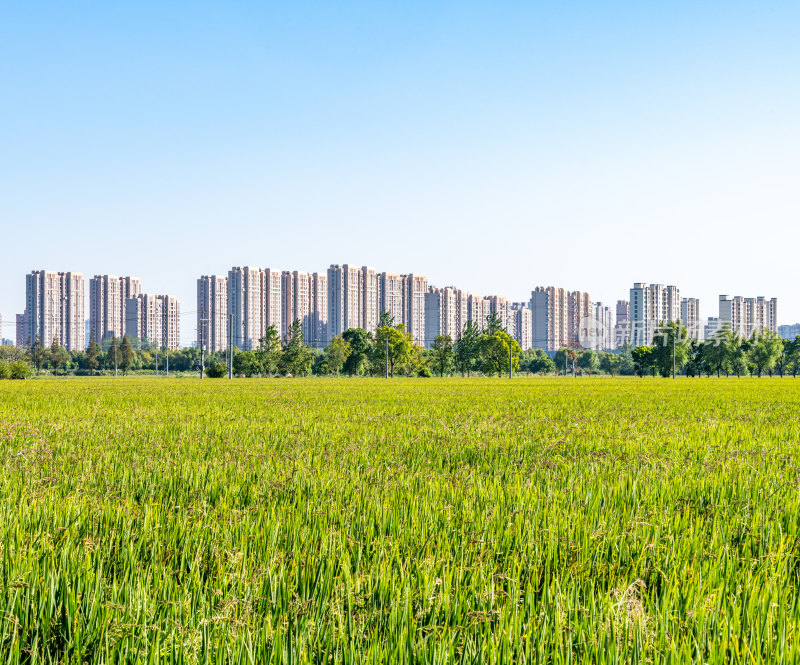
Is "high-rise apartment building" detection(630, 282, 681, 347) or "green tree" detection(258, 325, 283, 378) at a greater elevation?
"high-rise apartment building" detection(630, 282, 681, 347)

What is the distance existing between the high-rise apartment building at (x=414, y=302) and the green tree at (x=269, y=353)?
74.1 metres

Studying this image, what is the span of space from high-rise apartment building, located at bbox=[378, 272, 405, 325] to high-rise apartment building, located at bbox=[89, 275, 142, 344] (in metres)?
69.8

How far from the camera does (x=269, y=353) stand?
9094 cm

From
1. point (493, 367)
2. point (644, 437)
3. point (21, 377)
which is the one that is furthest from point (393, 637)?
point (493, 367)

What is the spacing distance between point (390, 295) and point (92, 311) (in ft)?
265

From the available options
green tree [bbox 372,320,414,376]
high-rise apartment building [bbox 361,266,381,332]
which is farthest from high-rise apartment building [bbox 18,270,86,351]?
green tree [bbox 372,320,414,376]

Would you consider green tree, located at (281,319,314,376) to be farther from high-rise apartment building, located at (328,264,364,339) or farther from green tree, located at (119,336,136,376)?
high-rise apartment building, located at (328,264,364,339)

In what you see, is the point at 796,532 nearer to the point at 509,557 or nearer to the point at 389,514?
the point at 509,557

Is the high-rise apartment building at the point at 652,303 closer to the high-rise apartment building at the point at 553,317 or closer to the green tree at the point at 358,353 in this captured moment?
the high-rise apartment building at the point at 553,317

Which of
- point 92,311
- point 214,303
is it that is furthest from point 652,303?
point 92,311

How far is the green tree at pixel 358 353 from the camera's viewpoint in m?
94.1

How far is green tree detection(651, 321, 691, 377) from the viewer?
92.2 meters

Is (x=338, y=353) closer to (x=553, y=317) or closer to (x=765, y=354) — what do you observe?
(x=765, y=354)

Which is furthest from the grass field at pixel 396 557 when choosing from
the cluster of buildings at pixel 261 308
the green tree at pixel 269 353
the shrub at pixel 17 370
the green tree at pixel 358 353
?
the cluster of buildings at pixel 261 308
